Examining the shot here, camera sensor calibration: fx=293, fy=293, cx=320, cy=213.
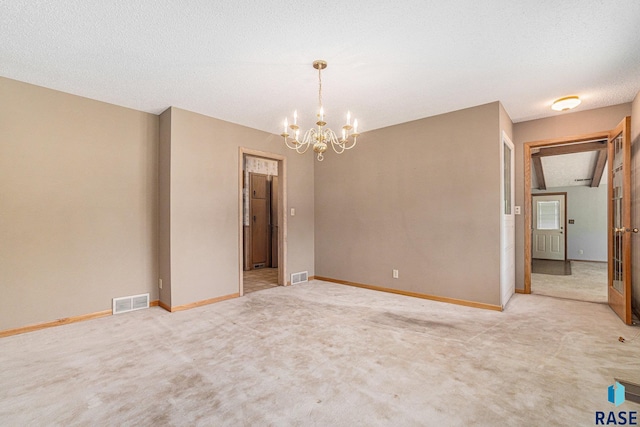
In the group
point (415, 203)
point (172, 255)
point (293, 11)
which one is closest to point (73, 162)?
point (172, 255)

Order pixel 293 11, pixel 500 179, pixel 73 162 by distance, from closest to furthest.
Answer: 1. pixel 293 11
2. pixel 73 162
3. pixel 500 179

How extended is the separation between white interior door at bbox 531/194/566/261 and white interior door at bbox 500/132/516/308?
513 cm

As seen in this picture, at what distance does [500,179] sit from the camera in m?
3.56

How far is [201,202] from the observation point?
12.9ft

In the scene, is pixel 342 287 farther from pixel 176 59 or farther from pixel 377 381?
pixel 176 59

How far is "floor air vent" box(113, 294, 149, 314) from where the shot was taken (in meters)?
3.50

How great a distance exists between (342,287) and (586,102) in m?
4.07

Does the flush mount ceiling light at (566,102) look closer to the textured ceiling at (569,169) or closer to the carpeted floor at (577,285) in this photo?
the carpeted floor at (577,285)

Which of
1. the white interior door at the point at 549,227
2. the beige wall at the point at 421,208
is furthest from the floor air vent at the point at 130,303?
the white interior door at the point at 549,227

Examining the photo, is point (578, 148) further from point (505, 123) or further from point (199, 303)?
point (199, 303)

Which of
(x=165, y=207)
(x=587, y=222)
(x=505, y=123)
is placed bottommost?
(x=587, y=222)

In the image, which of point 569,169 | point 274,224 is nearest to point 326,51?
point 274,224

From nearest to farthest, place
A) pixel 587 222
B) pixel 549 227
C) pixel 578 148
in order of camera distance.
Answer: pixel 578 148 < pixel 587 222 < pixel 549 227

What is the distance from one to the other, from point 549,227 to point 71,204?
1055 cm
